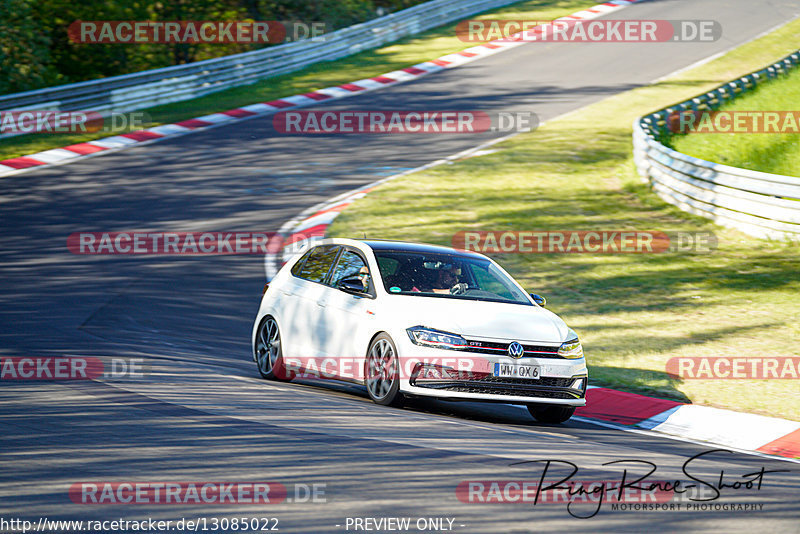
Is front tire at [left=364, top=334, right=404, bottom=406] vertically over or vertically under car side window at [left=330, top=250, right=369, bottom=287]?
under

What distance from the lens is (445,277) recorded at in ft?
32.3

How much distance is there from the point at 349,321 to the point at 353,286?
33 cm

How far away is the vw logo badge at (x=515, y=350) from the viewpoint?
8625 millimetres

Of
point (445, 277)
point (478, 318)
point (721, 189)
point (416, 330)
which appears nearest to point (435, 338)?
point (416, 330)

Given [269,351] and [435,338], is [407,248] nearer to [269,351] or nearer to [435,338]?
[435,338]

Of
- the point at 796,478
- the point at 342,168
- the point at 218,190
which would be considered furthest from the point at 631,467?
the point at 342,168

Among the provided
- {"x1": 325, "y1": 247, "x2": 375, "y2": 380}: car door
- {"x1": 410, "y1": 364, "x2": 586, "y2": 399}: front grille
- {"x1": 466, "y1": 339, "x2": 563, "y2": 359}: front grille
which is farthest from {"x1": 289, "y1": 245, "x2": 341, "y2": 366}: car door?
{"x1": 466, "y1": 339, "x2": 563, "y2": 359}: front grille

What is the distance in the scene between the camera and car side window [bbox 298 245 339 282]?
10430 mm

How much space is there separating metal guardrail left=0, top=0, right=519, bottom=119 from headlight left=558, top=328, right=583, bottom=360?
1945 cm

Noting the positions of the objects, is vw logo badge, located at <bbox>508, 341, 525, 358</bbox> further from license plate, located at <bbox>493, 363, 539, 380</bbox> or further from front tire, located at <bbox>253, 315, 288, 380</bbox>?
front tire, located at <bbox>253, 315, 288, 380</bbox>

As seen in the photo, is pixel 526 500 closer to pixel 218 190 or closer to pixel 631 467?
pixel 631 467

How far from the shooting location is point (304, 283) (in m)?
10.5

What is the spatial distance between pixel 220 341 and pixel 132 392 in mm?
3299

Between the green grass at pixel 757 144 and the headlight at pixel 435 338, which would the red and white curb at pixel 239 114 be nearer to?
the green grass at pixel 757 144
